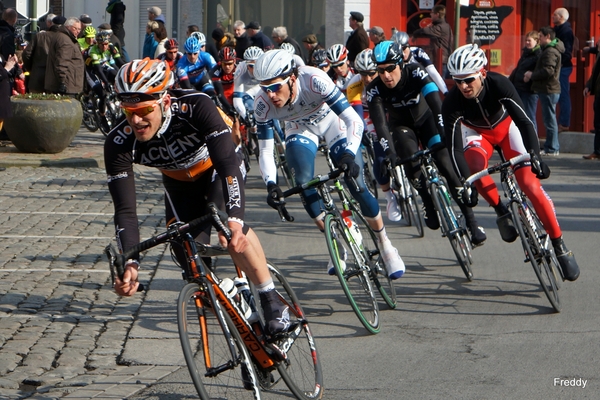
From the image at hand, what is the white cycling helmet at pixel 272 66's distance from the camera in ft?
23.2

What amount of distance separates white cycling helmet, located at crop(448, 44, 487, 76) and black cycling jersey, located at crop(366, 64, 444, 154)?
137 centimetres

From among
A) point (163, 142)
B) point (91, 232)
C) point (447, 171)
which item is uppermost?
point (163, 142)

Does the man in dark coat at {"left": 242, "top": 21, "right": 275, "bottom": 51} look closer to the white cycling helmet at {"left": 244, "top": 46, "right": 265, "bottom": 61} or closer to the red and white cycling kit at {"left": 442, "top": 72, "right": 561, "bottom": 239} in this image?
the white cycling helmet at {"left": 244, "top": 46, "right": 265, "bottom": 61}

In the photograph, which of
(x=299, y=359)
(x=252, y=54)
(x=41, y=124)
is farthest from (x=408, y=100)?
(x=41, y=124)

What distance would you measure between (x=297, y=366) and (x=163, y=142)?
4.52 ft

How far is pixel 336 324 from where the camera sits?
696cm

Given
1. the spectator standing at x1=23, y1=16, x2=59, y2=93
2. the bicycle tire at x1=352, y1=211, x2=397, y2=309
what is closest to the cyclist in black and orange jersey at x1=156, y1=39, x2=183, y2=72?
the spectator standing at x1=23, y1=16, x2=59, y2=93

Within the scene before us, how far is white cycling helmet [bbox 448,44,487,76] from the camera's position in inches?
304

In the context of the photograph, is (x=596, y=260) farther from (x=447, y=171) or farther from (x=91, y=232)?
(x=91, y=232)

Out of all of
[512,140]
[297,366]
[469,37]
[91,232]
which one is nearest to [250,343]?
[297,366]

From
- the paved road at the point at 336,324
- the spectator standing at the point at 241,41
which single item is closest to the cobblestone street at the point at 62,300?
the paved road at the point at 336,324

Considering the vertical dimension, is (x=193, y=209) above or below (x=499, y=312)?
above

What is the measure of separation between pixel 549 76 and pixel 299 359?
41.6ft

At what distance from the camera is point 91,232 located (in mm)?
10570
